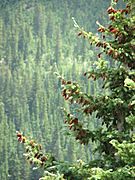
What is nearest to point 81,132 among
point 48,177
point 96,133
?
point 96,133

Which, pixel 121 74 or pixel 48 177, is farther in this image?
pixel 121 74

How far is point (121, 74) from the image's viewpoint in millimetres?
10906

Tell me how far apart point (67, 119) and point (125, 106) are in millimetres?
1330

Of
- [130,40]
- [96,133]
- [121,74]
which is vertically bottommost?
[96,133]

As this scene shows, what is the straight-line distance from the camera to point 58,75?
1076 centimetres

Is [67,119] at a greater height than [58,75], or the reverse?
[58,75]

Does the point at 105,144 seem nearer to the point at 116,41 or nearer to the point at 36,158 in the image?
the point at 36,158

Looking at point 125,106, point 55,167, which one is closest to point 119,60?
point 125,106

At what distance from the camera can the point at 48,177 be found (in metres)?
9.45

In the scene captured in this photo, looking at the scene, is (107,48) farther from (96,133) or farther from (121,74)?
(96,133)

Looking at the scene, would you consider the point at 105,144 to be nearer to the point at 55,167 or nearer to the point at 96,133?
the point at 96,133

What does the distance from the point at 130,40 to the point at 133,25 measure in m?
0.34

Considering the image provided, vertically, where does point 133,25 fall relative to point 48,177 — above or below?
above

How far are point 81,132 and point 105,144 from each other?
0.62m
